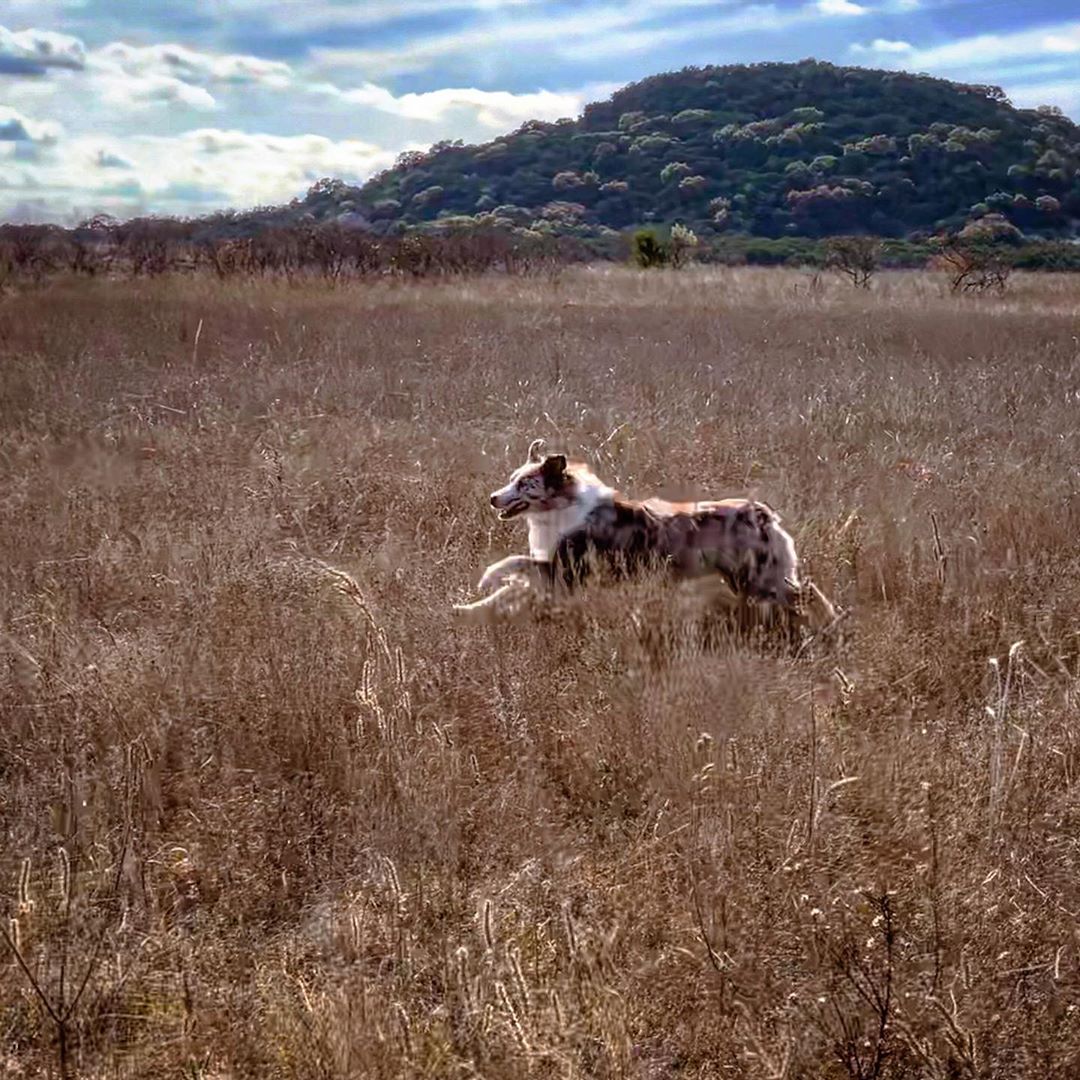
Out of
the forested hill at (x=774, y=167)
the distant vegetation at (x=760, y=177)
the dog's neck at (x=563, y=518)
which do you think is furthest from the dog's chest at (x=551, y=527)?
the forested hill at (x=774, y=167)

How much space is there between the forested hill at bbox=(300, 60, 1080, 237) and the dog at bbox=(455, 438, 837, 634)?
57.3 meters

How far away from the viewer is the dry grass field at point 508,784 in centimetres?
261

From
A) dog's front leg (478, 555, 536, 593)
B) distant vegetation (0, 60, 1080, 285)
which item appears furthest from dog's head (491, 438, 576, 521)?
distant vegetation (0, 60, 1080, 285)

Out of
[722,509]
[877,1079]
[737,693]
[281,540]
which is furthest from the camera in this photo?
[281,540]

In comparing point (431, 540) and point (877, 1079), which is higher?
point (431, 540)

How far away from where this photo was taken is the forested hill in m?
70.2

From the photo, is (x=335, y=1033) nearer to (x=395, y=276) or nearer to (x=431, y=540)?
(x=431, y=540)

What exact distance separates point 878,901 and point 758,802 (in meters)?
0.64

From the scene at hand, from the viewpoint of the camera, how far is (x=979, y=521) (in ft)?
19.6

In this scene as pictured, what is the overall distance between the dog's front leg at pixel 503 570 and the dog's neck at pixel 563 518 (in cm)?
8

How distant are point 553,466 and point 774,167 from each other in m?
82.8

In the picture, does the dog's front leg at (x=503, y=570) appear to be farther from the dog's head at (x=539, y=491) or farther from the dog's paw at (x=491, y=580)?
the dog's head at (x=539, y=491)

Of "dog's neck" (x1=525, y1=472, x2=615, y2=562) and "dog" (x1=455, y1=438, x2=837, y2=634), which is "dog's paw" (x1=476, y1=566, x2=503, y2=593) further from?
"dog's neck" (x1=525, y1=472, x2=615, y2=562)

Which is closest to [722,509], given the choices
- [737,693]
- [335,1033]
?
[737,693]
